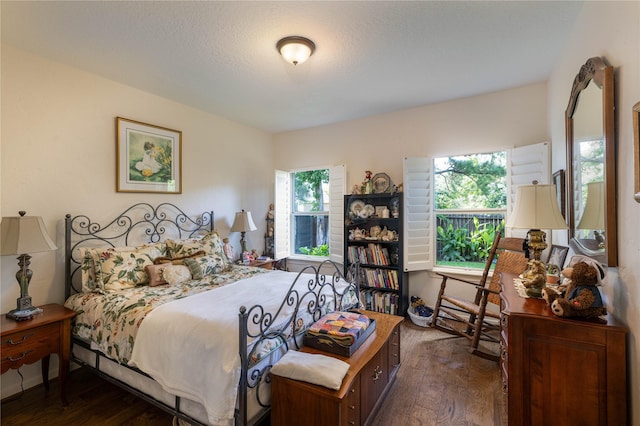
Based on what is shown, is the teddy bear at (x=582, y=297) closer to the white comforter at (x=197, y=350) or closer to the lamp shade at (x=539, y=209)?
the lamp shade at (x=539, y=209)

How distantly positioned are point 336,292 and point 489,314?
1.49 m

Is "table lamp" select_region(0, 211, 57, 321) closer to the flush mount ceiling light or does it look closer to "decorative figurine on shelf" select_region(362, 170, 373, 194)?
the flush mount ceiling light

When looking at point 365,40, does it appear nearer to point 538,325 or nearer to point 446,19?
point 446,19

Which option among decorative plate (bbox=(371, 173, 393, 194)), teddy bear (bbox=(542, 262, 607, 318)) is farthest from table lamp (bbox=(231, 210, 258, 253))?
teddy bear (bbox=(542, 262, 607, 318))

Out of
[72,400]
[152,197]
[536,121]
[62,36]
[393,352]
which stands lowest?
[72,400]

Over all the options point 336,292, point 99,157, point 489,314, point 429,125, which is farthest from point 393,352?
point 99,157

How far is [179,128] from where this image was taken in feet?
11.3

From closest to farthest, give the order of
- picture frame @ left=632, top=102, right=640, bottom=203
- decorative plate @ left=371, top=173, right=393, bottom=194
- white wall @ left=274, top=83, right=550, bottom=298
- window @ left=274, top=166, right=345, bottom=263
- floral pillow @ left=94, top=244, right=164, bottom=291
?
picture frame @ left=632, top=102, right=640, bottom=203 → floral pillow @ left=94, top=244, right=164, bottom=291 → white wall @ left=274, top=83, right=550, bottom=298 → decorative plate @ left=371, top=173, right=393, bottom=194 → window @ left=274, top=166, right=345, bottom=263

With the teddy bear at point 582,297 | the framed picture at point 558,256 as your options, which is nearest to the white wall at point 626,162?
the teddy bear at point 582,297

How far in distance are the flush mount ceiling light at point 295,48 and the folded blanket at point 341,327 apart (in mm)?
1976

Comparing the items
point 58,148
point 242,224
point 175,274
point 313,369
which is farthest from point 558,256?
point 58,148

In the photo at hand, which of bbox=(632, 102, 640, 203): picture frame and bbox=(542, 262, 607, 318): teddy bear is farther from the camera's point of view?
bbox=(542, 262, 607, 318): teddy bear

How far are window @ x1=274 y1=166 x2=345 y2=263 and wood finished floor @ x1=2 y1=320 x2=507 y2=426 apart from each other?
201 centimetres

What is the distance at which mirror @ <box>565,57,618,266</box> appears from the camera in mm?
1395
